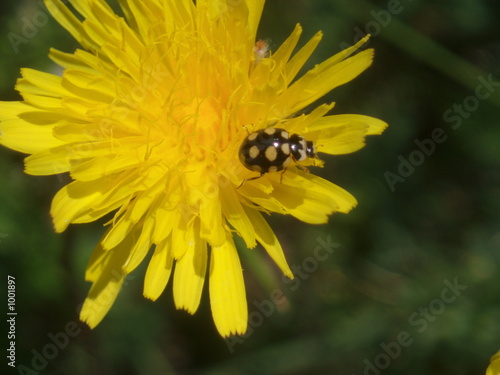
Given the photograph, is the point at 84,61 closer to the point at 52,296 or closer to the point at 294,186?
the point at 294,186

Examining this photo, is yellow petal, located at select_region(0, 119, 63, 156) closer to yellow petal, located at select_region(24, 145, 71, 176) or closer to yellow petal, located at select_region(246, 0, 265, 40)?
yellow petal, located at select_region(24, 145, 71, 176)

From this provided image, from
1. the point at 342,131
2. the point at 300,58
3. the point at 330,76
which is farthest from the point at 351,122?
the point at 300,58

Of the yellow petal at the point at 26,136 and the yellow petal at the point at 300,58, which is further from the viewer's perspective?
the yellow petal at the point at 26,136

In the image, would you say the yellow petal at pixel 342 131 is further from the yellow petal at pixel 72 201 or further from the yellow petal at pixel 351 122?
the yellow petal at pixel 72 201

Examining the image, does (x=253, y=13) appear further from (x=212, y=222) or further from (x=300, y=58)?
(x=212, y=222)

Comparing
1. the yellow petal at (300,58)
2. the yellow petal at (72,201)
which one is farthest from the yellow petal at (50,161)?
the yellow petal at (300,58)

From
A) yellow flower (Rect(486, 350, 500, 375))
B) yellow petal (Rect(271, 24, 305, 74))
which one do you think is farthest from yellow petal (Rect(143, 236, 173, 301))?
yellow flower (Rect(486, 350, 500, 375))
